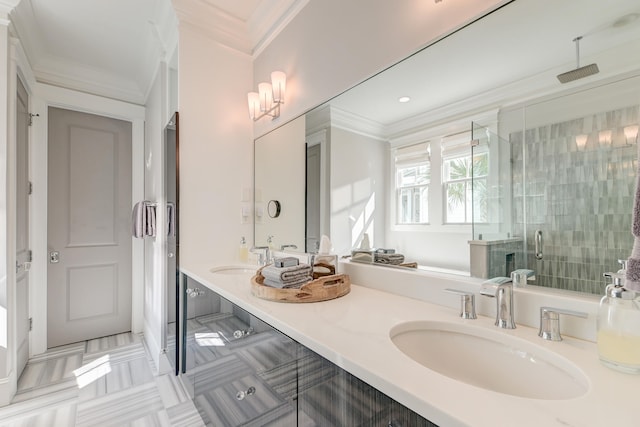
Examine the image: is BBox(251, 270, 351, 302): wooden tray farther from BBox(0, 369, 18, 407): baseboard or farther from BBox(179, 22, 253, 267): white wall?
BBox(0, 369, 18, 407): baseboard

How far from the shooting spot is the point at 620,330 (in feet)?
2.08

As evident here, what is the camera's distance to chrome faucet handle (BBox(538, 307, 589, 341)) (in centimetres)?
79

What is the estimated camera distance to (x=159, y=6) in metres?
2.04

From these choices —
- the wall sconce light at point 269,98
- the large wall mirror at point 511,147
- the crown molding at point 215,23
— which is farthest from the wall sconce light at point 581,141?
the crown molding at point 215,23

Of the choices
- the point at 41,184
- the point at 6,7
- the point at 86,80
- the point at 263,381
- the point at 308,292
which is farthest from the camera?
the point at 86,80

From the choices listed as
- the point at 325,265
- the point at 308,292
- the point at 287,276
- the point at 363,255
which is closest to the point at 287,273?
the point at 287,276

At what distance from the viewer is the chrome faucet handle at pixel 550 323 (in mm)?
786

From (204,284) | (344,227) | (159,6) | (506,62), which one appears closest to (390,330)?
(344,227)

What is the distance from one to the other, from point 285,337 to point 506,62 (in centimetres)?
114

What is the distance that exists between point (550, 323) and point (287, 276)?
2.86 ft

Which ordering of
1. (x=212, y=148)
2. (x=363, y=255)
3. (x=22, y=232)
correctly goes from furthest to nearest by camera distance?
(x=22, y=232), (x=212, y=148), (x=363, y=255)

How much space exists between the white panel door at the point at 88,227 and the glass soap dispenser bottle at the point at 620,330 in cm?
360

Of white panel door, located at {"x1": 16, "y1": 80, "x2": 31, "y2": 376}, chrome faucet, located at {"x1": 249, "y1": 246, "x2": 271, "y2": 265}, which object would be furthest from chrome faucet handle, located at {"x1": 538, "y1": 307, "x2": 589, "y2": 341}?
white panel door, located at {"x1": 16, "y1": 80, "x2": 31, "y2": 376}

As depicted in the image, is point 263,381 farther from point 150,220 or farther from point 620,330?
point 150,220
